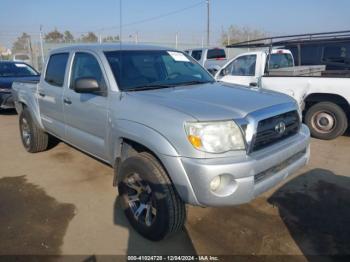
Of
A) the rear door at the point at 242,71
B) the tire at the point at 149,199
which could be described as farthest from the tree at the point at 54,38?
the tire at the point at 149,199

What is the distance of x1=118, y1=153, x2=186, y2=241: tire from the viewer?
9.18 ft

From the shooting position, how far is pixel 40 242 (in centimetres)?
312

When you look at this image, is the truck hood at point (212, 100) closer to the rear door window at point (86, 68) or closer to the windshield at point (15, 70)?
the rear door window at point (86, 68)

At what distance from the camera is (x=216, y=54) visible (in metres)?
16.5

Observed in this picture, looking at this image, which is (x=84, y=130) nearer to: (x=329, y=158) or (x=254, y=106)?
(x=254, y=106)

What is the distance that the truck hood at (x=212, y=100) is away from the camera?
2.71m

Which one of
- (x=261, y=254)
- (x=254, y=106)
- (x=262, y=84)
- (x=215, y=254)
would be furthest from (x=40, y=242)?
(x=262, y=84)

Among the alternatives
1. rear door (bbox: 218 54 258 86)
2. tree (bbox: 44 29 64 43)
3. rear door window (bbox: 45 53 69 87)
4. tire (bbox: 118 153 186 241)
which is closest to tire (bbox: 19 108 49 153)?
rear door window (bbox: 45 53 69 87)

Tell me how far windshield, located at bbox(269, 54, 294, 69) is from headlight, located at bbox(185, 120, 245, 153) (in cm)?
566

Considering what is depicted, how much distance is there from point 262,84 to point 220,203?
4905mm

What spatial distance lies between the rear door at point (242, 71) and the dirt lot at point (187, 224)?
126 inches

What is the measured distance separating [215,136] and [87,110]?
1777 mm

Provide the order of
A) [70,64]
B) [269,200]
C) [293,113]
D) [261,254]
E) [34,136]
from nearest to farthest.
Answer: [261,254]
[293,113]
[269,200]
[70,64]
[34,136]

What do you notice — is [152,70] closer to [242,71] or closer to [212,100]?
[212,100]
